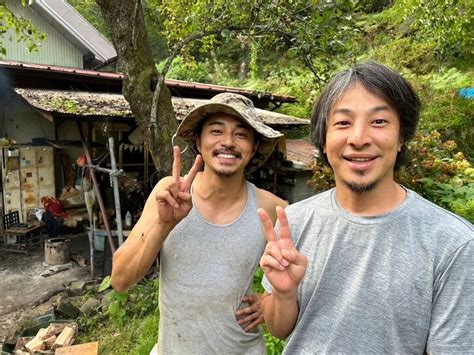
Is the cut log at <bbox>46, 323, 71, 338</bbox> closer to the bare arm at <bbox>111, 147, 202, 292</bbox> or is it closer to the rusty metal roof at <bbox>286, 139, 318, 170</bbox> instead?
the bare arm at <bbox>111, 147, 202, 292</bbox>

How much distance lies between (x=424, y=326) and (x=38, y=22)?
1410cm

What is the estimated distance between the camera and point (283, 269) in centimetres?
131

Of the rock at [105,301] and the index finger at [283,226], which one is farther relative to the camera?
the rock at [105,301]

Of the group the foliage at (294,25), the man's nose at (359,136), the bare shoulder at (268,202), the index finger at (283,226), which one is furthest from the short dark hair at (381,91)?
the foliage at (294,25)

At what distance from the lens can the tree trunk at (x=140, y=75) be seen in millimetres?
3805

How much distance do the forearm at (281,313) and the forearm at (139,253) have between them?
1.84 feet

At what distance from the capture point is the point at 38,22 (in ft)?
39.7

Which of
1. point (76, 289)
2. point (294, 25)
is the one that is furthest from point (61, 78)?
point (294, 25)

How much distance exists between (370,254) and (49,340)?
14.1 feet

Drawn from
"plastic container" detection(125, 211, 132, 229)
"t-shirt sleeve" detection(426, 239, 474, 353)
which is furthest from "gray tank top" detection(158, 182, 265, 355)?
"plastic container" detection(125, 211, 132, 229)

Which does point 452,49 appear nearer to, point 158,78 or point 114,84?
point 114,84

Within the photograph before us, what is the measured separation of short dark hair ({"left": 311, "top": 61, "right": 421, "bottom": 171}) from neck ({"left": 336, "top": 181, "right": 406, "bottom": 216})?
226mm

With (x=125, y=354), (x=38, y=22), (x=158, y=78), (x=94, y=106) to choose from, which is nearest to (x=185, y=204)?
A: (x=158, y=78)

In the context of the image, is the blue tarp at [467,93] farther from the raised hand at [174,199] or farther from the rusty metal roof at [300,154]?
the raised hand at [174,199]
